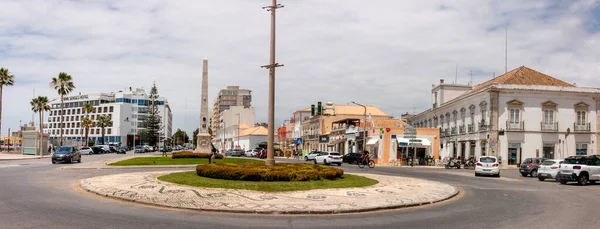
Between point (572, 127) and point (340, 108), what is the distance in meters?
47.0

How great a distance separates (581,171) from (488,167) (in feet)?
27.0

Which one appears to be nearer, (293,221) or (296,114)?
(293,221)

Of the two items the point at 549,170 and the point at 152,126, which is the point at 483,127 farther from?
the point at 152,126

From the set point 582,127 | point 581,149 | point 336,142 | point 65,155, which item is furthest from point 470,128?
point 65,155

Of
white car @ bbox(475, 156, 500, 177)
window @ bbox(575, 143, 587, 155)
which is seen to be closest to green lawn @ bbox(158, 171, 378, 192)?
white car @ bbox(475, 156, 500, 177)

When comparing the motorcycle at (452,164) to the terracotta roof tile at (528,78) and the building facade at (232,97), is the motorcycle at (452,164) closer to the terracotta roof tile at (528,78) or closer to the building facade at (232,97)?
the terracotta roof tile at (528,78)

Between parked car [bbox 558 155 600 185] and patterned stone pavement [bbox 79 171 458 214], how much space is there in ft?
34.3

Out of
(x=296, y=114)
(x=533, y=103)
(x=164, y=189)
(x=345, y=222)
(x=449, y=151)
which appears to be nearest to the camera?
(x=345, y=222)

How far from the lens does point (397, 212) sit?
44.5ft

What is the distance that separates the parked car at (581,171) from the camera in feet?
82.7

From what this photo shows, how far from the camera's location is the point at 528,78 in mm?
55031

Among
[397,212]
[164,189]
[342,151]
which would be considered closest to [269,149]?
[164,189]

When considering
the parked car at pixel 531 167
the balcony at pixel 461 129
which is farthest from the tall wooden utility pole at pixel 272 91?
the balcony at pixel 461 129

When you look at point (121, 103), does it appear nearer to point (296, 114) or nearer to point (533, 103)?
point (296, 114)
